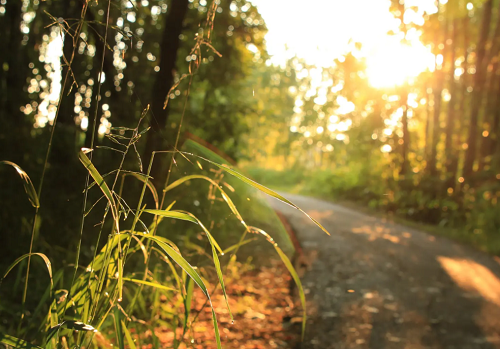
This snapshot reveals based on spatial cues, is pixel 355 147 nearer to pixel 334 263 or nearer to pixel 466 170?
pixel 466 170

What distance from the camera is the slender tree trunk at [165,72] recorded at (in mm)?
4332

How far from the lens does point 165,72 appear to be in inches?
178

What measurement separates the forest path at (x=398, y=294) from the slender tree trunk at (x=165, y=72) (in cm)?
219

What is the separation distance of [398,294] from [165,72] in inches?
133

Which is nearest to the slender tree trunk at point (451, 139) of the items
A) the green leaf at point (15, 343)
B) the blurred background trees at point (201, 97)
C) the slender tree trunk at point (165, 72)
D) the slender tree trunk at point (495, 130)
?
the blurred background trees at point (201, 97)

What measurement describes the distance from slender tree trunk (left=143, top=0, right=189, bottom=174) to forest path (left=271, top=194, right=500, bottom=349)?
7.20 ft

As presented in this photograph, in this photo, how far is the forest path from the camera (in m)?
3.31

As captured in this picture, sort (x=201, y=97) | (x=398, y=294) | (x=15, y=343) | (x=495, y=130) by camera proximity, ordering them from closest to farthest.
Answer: (x=15, y=343), (x=398, y=294), (x=201, y=97), (x=495, y=130)

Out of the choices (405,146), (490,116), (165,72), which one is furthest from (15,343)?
(405,146)

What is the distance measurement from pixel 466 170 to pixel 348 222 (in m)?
3.74

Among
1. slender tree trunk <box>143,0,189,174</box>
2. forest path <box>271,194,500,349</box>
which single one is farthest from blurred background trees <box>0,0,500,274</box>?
forest path <box>271,194,500,349</box>

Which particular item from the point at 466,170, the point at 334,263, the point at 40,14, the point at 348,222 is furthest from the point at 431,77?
the point at 40,14

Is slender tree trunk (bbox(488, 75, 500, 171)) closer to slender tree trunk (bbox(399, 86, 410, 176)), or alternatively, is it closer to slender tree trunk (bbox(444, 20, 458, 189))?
slender tree trunk (bbox(444, 20, 458, 189))

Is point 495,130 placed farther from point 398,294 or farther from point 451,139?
point 398,294
